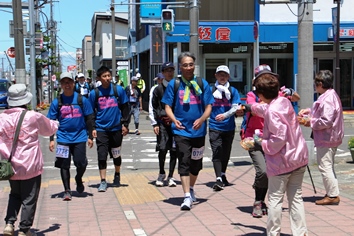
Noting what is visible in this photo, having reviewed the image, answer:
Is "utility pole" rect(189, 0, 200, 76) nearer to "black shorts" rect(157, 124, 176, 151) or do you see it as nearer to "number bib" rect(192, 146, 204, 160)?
"black shorts" rect(157, 124, 176, 151)

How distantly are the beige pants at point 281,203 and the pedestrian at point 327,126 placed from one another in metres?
1.76

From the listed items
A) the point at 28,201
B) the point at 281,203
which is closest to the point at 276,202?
the point at 281,203

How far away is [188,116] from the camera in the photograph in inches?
273

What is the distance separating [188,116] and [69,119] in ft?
6.24

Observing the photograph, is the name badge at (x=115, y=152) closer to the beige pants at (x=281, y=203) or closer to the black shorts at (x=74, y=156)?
the black shorts at (x=74, y=156)

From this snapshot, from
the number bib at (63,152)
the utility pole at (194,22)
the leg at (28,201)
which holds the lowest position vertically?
the leg at (28,201)

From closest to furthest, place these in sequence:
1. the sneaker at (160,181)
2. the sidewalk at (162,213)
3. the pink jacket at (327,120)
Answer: the sidewalk at (162,213), the pink jacket at (327,120), the sneaker at (160,181)

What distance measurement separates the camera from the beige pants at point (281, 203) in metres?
5.10

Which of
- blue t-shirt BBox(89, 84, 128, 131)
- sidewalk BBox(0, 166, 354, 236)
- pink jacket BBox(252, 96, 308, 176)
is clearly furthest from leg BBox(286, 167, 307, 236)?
blue t-shirt BBox(89, 84, 128, 131)

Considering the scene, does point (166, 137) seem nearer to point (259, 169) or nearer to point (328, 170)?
point (259, 169)

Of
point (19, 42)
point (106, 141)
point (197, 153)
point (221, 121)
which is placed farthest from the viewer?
point (19, 42)

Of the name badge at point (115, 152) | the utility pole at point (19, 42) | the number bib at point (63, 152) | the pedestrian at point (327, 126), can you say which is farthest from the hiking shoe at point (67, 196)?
the utility pole at point (19, 42)

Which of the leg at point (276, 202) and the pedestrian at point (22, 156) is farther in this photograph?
the pedestrian at point (22, 156)

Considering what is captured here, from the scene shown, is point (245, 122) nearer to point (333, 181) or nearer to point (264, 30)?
point (333, 181)
